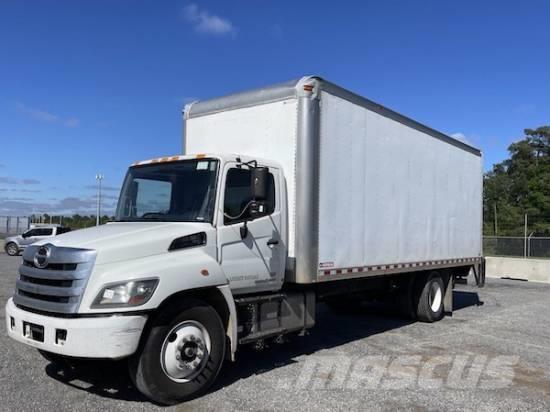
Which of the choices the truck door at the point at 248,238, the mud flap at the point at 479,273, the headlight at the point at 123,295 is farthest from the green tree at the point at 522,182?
the headlight at the point at 123,295

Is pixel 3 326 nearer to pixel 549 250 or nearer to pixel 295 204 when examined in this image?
pixel 295 204

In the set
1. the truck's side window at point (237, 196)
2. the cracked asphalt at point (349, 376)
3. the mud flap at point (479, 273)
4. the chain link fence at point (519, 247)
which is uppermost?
the truck's side window at point (237, 196)

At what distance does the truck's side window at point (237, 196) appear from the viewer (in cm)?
631

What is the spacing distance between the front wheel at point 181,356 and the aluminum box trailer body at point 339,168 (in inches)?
64.7

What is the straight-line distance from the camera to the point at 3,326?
9133 millimetres

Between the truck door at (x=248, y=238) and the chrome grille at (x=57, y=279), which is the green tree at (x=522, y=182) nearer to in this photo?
the truck door at (x=248, y=238)

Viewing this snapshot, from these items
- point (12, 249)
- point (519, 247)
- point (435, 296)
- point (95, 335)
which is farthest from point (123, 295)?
point (12, 249)

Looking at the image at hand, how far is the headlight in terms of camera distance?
5180 millimetres

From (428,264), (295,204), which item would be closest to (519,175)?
(428,264)

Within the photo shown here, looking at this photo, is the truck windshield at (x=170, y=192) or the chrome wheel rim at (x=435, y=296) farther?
the chrome wheel rim at (x=435, y=296)

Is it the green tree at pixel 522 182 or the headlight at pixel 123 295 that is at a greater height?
the green tree at pixel 522 182

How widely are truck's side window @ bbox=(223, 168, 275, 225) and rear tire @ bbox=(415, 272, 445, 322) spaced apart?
558cm

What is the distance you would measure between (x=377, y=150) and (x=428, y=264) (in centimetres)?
300

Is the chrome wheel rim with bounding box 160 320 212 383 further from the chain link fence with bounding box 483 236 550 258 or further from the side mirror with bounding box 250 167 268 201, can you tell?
the chain link fence with bounding box 483 236 550 258
